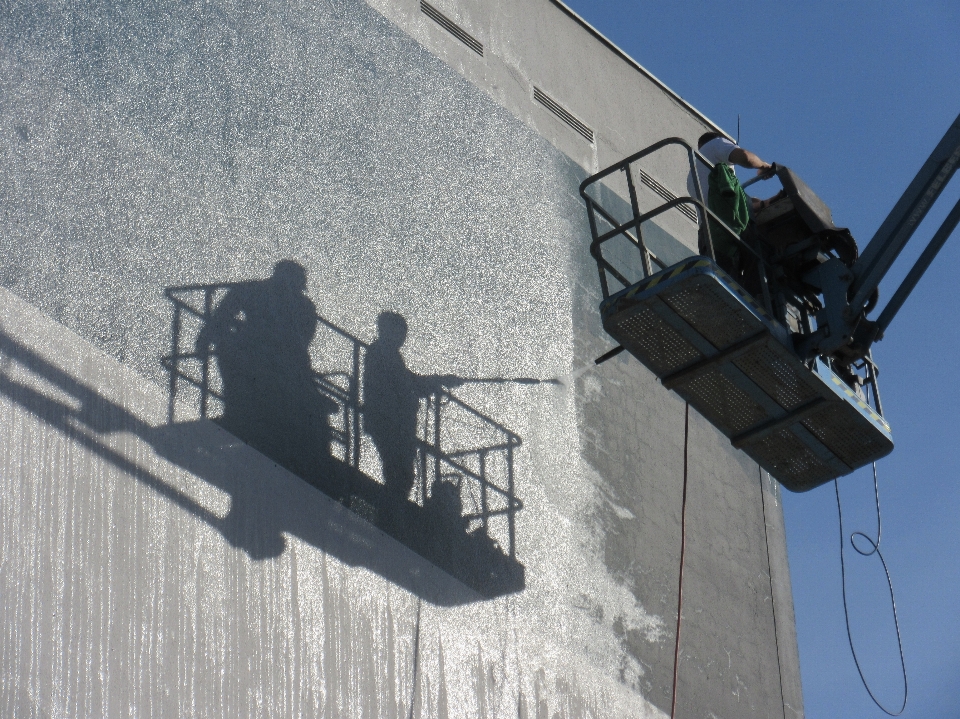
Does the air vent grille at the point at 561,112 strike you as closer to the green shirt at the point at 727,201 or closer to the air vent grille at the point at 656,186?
the air vent grille at the point at 656,186

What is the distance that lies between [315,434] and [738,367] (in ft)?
10.1

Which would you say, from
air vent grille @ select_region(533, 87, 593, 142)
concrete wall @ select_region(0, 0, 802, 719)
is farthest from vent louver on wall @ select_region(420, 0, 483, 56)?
air vent grille @ select_region(533, 87, 593, 142)

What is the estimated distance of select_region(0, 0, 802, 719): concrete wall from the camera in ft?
28.2

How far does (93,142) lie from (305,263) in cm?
179

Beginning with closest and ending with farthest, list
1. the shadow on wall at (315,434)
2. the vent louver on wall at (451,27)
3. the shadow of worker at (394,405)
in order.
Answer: the shadow on wall at (315,434) → the shadow of worker at (394,405) → the vent louver on wall at (451,27)

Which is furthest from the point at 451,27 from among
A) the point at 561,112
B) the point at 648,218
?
the point at 648,218

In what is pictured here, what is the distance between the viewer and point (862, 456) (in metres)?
10.4

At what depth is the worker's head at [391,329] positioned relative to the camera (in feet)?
35.4

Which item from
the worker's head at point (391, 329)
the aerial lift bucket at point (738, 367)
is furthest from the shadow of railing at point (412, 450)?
the aerial lift bucket at point (738, 367)

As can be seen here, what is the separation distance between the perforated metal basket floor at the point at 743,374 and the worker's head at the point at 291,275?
7.74 ft

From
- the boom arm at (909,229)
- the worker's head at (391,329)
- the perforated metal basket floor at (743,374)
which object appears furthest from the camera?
the worker's head at (391,329)

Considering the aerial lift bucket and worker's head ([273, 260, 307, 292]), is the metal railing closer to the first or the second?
the aerial lift bucket

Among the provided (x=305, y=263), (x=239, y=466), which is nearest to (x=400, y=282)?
(x=305, y=263)

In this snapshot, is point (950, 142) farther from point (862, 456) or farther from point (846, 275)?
point (862, 456)
